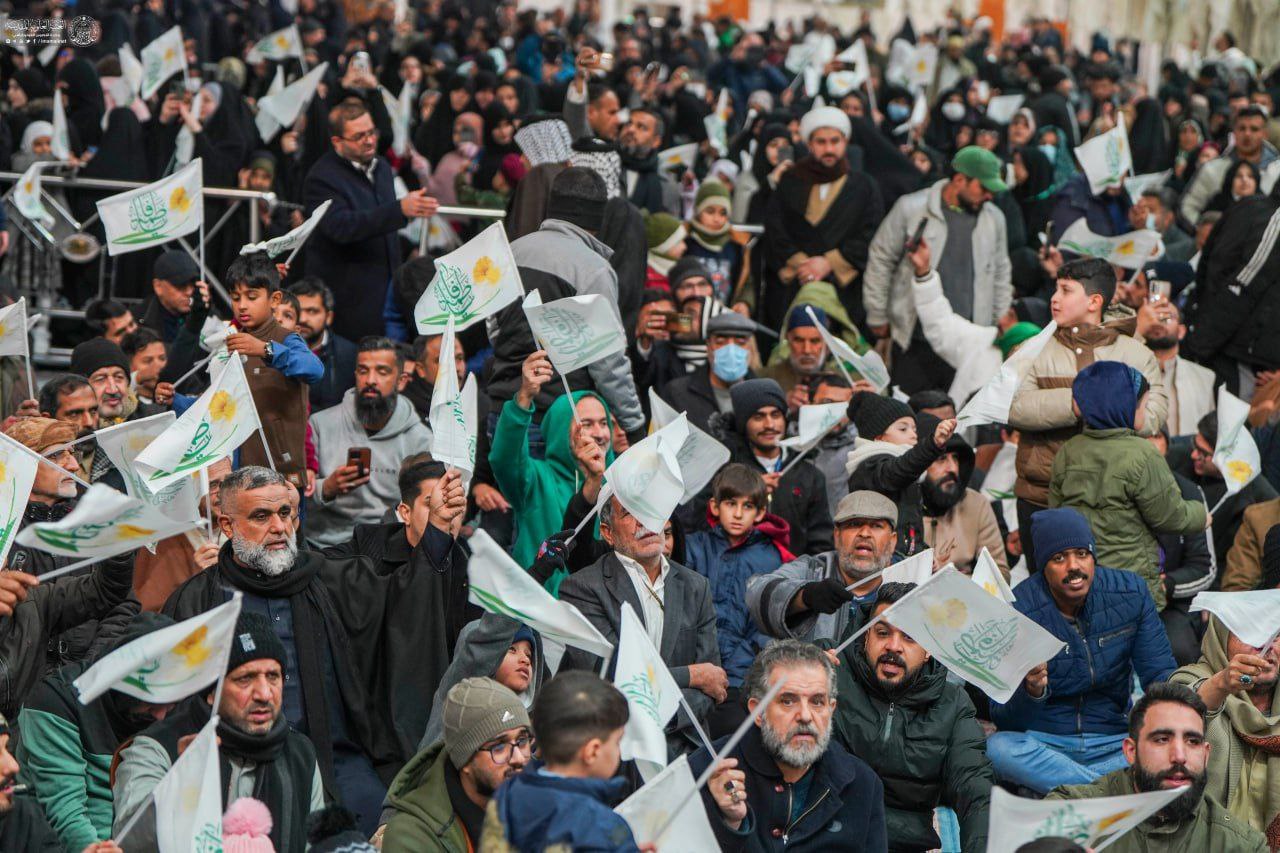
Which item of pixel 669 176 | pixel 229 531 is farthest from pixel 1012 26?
pixel 229 531

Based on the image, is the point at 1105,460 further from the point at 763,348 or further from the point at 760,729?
the point at 763,348

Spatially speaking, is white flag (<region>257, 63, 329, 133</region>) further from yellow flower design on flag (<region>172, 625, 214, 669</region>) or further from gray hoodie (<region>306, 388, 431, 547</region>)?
Answer: yellow flower design on flag (<region>172, 625, 214, 669</region>)

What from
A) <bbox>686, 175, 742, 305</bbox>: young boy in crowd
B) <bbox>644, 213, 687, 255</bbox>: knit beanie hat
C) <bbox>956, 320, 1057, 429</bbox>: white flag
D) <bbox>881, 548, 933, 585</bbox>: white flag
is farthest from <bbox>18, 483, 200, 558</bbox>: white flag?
<bbox>686, 175, 742, 305</bbox>: young boy in crowd

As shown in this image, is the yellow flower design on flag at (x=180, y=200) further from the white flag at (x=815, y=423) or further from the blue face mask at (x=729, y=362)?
the white flag at (x=815, y=423)

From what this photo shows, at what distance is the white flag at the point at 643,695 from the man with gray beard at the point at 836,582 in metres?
1.21

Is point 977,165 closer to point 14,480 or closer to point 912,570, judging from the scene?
point 912,570

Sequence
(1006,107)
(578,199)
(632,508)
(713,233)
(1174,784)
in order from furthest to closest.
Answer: (1006,107) → (713,233) → (578,199) → (632,508) → (1174,784)

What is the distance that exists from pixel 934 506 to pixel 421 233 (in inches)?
198

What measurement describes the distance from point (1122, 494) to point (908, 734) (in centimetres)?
183

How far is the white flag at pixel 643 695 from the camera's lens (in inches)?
242

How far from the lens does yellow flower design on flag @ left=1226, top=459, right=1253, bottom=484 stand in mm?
9672

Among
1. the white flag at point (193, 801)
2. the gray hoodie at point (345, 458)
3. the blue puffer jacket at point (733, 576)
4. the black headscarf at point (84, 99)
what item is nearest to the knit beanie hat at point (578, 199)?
the gray hoodie at point (345, 458)

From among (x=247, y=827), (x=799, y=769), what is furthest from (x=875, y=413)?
(x=247, y=827)

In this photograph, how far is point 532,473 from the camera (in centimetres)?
866
